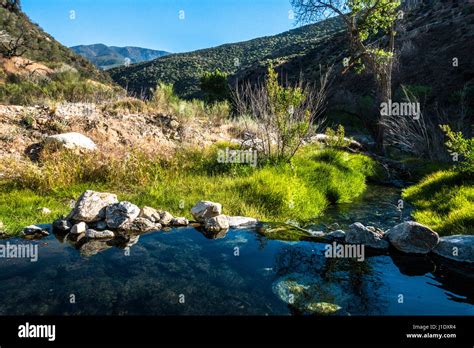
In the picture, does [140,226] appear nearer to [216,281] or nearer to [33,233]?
[33,233]

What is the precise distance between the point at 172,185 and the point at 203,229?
2469 mm

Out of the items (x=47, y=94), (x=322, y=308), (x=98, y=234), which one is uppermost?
(x=47, y=94)

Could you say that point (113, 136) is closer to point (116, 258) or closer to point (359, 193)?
point (116, 258)

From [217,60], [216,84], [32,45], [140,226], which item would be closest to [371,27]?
[140,226]

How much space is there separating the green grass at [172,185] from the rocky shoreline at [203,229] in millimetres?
711

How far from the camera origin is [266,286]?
3.35 meters

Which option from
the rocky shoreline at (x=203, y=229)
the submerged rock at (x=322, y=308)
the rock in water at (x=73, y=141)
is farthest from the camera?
the rock in water at (x=73, y=141)

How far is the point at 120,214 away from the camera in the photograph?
4867mm

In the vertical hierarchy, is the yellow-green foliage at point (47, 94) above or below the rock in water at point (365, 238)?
above

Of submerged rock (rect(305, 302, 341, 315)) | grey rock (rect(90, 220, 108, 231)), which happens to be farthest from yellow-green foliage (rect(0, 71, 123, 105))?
submerged rock (rect(305, 302, 341, 315))

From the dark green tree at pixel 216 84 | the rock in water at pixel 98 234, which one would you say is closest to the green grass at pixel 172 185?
the rock in water at pixel 98 234

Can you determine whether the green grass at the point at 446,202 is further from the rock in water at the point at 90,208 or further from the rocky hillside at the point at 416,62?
the rock in water at the point at 90,208

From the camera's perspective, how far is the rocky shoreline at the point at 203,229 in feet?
14.0

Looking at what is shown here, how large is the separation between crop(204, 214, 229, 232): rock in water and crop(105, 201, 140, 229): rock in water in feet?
3.51
